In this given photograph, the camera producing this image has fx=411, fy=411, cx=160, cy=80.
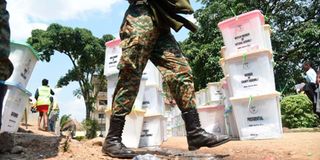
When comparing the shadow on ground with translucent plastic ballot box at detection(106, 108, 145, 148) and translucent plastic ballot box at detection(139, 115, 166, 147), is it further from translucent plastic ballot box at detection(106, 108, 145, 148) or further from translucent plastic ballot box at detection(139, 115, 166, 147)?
translucent plastic ballot box at detection(139, 115, 166, 147)

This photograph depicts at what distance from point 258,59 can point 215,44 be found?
1130 centimetres

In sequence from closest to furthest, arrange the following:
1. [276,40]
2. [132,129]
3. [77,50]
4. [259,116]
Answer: [132,129], [259,116], [276,40], [77,50]

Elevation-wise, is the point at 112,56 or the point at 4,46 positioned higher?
the point at 112,56

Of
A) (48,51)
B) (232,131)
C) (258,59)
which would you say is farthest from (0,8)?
(48,51)

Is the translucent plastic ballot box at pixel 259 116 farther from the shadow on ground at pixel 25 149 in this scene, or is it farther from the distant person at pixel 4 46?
the distant person at pixel 4 46

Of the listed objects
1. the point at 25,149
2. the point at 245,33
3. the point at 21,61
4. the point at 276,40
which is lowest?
the point at 25,149

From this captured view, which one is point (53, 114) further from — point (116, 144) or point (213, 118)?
point (116, 144)

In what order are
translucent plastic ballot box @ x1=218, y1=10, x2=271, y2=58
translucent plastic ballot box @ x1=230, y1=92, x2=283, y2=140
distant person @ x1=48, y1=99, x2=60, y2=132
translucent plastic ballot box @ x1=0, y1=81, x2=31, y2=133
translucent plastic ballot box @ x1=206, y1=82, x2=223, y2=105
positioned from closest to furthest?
translucent plastic ballot box @ x1=0, y1=81, x2=31, y2=133
translucent plastic ballot box @ x1=230, y1=92, x2=283, y2=140
translucent plastic ballot box @ x1=218, y1=10, x2=271, y2=58
translucent plastic ballot box @ x1=206, y1=82, x2=223, y2=105
distant person @ x1=48, y1=99, x2=60, y2=132

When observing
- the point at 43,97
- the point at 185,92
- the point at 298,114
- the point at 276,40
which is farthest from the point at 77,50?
the point at 185,92

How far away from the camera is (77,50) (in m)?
25.1

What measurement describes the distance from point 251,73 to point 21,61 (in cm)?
290

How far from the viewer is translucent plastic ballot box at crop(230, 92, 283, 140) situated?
527 centimetres

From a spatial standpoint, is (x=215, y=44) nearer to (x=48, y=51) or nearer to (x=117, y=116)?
(x=48, y=51)

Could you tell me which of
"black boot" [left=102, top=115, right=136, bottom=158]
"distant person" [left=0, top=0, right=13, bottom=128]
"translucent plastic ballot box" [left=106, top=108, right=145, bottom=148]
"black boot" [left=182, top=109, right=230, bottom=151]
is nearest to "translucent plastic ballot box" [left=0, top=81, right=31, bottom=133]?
"translucent plastic ballot box" [left=106, top=108, right=145, bottom=148]
